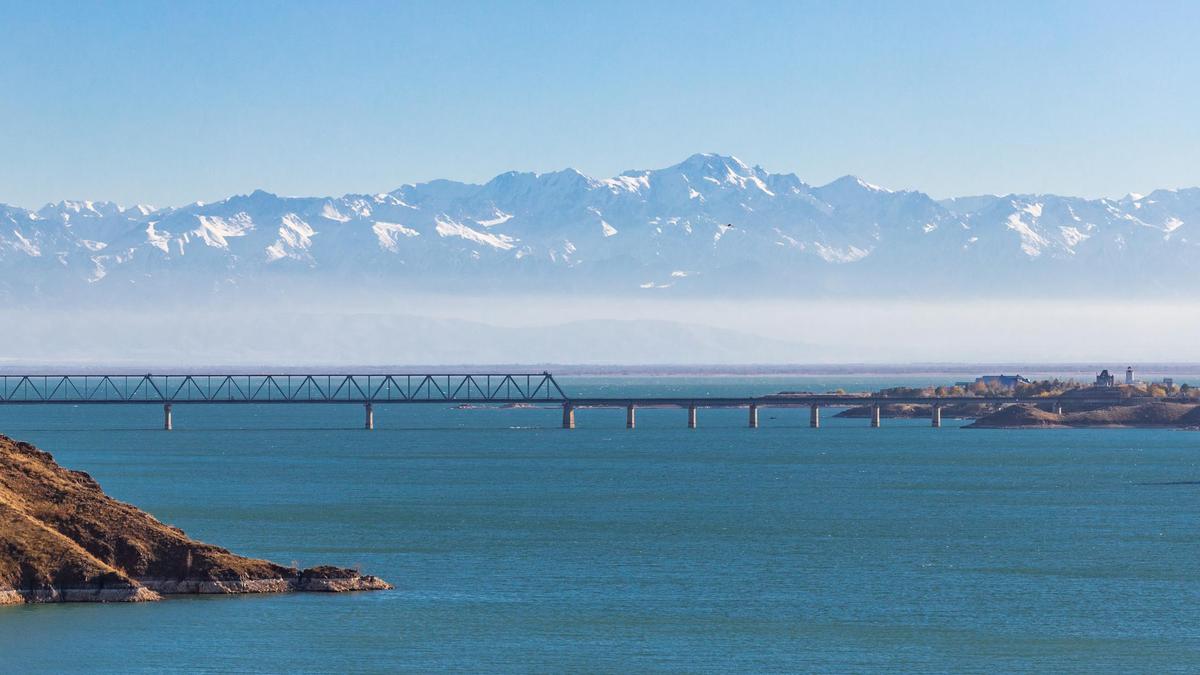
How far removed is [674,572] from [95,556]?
2435cm

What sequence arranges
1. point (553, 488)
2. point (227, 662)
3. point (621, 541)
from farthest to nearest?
point (553, 488)
point (621, 541)
point (227, 662)

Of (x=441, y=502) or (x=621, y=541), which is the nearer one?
(x=621, y=541)

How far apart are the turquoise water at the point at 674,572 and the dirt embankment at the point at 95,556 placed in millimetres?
821

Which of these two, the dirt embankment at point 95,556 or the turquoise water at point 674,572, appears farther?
the dirt embankment at point 95,556

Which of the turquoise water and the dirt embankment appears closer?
the turquoise water

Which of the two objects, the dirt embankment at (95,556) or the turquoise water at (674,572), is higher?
the dirt embankment at (95,556)

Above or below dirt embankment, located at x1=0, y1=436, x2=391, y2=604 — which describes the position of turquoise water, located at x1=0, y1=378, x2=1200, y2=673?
below

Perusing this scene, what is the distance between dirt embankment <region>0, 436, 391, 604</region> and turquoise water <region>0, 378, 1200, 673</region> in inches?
32.3

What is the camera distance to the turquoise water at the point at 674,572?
6184 cm

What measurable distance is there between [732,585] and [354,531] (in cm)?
2763

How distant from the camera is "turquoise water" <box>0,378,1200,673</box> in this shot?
6184 cm

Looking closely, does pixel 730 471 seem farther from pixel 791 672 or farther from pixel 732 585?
pixel 791 672

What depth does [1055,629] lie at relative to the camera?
67250 millimetres

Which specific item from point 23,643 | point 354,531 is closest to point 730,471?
point 354,531
